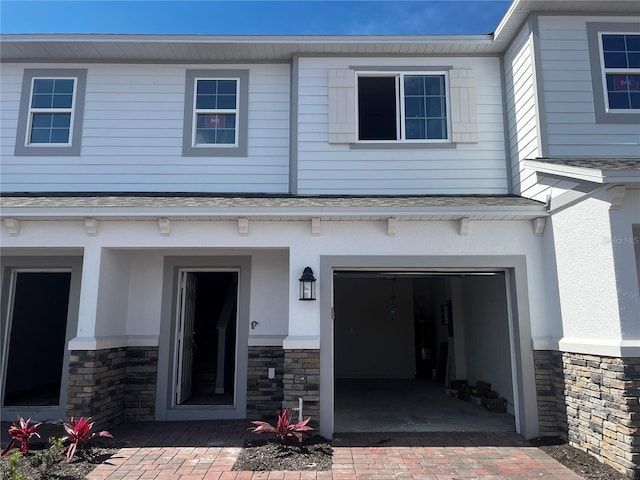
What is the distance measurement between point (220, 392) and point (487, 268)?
4.81 meters

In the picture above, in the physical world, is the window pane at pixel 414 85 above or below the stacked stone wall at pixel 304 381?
above

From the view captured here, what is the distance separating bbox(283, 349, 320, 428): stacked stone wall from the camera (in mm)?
5812

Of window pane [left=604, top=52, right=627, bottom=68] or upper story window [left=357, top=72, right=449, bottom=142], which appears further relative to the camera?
upper story window [left=357, top=72, right=449, bottom=142]

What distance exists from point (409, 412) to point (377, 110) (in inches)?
216

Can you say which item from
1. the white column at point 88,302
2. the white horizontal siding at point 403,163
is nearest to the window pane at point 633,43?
the white horizontal siding at point 403,163

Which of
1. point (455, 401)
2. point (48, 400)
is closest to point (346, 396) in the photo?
point (455, 401)

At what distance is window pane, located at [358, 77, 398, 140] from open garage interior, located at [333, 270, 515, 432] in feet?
9.37

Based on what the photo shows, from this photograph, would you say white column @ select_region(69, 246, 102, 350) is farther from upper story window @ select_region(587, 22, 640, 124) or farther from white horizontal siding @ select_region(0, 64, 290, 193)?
upper story window @ select_region(587, 22, 640, 124)

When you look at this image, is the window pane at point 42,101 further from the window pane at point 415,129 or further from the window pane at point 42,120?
the window pane at point 415,129

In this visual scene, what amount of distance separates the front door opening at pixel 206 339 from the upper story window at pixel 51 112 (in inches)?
119

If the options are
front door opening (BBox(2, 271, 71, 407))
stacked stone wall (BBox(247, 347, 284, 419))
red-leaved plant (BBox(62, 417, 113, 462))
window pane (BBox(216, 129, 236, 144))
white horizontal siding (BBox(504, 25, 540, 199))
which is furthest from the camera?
window pane (BBox(216, 129, 236, 144))

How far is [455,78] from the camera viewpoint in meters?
7.44

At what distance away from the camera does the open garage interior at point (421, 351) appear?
6.93 metres

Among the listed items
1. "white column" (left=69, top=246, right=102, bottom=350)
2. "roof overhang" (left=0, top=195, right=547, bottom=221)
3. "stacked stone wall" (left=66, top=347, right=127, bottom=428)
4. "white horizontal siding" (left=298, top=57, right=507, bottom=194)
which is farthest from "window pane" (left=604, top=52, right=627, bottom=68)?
"stacked stone wall" (left=66, top=347, right=127, bottom=428)
